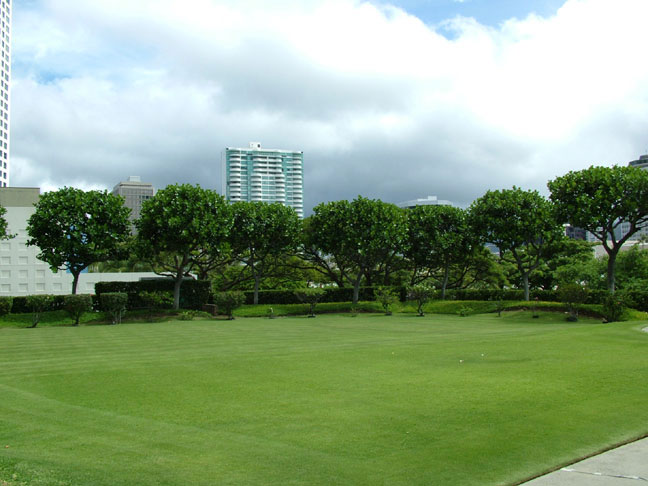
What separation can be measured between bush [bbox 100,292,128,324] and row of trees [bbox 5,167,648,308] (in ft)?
15.3

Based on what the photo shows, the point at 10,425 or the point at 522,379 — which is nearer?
the point at 10,425

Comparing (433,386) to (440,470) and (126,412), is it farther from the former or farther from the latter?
(126,412)

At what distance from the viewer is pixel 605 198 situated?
101 feet

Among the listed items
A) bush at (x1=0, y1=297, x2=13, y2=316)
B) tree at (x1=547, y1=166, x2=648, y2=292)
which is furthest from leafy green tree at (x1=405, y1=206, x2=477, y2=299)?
bush at (x1=0, y1=297, x2=13, y2=316)

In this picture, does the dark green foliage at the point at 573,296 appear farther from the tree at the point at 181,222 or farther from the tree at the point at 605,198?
the tree at the point at 181,222

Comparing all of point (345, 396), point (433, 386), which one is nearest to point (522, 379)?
point (433, 386)

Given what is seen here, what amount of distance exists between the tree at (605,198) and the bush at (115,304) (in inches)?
1027

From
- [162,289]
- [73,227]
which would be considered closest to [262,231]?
[162,289]

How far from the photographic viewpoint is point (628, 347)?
13.9 m

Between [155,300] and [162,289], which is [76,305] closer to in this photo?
[155,300]

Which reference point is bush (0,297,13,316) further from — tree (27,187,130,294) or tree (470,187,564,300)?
tree (470,187,564,300)

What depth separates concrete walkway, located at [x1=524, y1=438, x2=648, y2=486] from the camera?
16.5 ft

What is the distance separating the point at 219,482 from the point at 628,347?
12.3 m

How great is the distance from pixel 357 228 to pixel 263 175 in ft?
508
